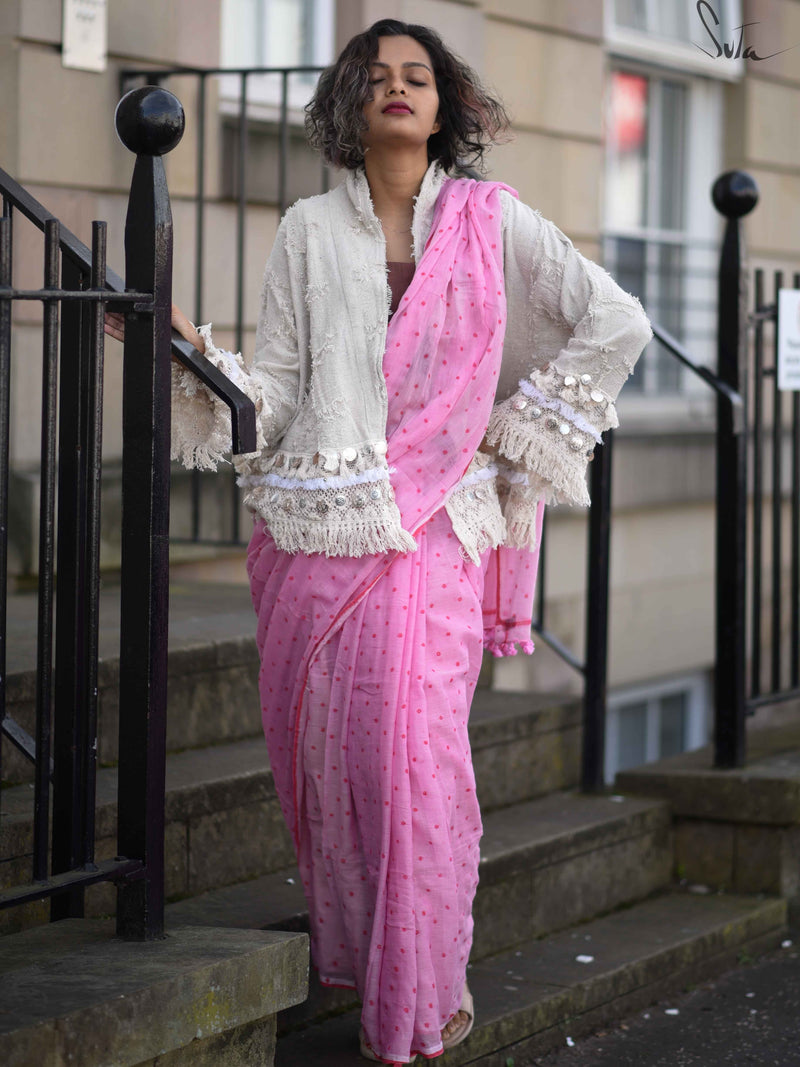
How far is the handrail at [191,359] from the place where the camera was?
261 centimetres

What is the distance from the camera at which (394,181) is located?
304 centimetres

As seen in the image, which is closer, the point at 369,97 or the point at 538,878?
the point at 369,97

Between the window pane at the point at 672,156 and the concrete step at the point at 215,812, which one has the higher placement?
the window pane at the point at 672,156

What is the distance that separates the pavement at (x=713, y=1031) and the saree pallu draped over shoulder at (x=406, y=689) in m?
0.60

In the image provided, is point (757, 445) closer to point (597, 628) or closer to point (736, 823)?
point (597, 628)

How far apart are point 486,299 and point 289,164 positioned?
3.42 metres

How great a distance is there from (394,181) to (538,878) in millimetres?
1830

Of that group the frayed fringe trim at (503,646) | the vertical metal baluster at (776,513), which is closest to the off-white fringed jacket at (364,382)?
the frayed fringe trim at (503,646)

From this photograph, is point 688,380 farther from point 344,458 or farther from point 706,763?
point 344,458

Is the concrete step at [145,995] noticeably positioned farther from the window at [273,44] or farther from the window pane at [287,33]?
the window pane at [287,33]

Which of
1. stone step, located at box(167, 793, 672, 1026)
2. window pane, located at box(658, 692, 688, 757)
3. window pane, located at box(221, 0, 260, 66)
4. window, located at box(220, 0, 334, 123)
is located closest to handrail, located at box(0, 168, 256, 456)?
stone step, located at box(167, 793, 672, 1026)

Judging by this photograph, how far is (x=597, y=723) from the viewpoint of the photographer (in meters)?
4.63

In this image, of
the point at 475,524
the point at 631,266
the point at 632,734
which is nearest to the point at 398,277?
the point at 475,524

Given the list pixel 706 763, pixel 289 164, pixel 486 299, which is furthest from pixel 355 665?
pixel 289 164
